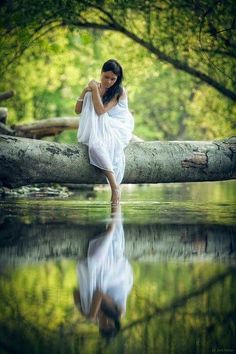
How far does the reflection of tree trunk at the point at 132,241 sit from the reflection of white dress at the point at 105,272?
0.10 m

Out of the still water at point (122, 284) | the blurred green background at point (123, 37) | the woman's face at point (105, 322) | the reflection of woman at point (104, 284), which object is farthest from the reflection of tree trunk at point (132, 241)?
the blurred green background at point (123, 37)

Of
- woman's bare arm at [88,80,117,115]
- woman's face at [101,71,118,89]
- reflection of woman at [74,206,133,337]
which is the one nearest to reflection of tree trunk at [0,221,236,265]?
reflection of woman at [74,206,133,337]

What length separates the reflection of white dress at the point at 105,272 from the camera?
3270 millimetres

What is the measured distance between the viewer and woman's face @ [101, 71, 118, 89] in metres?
9.20

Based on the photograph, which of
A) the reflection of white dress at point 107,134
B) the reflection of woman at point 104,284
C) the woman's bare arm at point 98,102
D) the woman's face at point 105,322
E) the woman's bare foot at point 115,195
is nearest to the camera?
the woman's face at point 105,322

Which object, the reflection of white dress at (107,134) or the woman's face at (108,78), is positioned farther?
the woman's face at (108,78)

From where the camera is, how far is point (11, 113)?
21203 mm

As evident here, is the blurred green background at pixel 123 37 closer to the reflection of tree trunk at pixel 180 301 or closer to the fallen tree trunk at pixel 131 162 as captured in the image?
the fallen tree trunk at pixel 131 162

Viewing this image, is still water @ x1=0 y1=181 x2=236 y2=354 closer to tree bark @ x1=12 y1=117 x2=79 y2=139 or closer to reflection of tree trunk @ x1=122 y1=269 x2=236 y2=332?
reflection of tree trunk @ x1=122 y1=269 x2=236 y2=332

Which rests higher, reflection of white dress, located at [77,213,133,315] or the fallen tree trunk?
the fallen tree trunk

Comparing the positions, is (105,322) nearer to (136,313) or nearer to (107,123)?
(136,313)

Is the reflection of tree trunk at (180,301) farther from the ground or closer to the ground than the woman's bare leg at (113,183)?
closer to the ground

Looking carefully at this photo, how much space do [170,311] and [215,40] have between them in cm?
1145

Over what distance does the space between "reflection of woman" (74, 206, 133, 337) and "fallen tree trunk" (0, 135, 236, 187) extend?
364 centimetres
